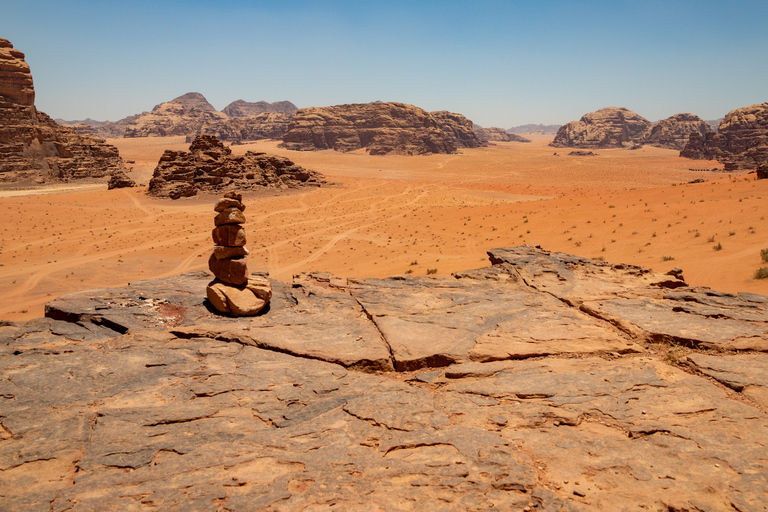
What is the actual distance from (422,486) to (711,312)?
702 centimetres

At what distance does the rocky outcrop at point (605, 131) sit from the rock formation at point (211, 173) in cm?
10739

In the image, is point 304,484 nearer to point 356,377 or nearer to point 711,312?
point 356,377

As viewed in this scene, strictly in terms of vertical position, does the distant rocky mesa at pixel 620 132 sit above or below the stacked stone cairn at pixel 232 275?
above

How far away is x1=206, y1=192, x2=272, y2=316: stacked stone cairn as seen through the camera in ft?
27.0

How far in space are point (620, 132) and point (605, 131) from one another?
17.2ft

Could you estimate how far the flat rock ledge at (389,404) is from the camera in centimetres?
383

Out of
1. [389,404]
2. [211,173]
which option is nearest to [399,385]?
[389,404]

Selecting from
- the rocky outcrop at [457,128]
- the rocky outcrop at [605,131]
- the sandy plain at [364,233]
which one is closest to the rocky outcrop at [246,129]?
the rocky outcrop at [457,128]

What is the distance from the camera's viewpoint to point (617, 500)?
369 centimetres

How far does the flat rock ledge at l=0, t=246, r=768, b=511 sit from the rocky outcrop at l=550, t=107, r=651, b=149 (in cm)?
13223

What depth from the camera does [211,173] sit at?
40.1m

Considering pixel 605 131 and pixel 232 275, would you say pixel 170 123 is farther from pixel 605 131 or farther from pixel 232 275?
Answer: pixel 232 275

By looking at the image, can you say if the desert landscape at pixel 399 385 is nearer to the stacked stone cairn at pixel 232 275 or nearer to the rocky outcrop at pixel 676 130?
the stacked stone cairn at pixel 232 275

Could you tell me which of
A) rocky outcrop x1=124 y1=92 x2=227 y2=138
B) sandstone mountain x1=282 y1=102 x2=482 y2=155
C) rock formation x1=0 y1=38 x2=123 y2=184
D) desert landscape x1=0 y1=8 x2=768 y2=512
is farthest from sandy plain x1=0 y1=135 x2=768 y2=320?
rocky outcrop x1=124 y1=92 x2=227 y2=138
